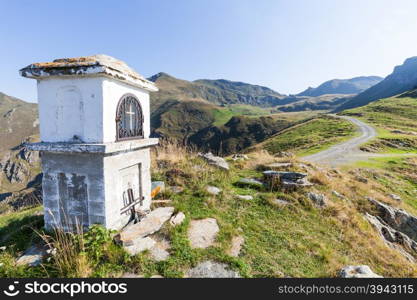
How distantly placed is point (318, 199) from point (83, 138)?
22.3 ft

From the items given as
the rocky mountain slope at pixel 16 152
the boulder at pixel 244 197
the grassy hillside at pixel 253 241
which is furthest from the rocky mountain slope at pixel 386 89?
the rocky mountain slope at pixel 16 152

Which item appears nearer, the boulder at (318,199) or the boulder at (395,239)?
the boulder at (395,239)

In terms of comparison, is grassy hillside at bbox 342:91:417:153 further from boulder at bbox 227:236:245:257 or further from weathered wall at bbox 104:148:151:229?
weathered wall at bbox 104:148:151:229

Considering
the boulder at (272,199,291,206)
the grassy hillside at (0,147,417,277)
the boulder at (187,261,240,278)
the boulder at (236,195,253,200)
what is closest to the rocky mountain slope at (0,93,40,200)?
the grassy hillside at (0,147,417,277)

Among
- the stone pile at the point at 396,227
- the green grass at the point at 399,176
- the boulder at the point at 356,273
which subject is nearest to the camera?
the boulder at the point at 356,273

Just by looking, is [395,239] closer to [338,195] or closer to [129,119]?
[338,195]

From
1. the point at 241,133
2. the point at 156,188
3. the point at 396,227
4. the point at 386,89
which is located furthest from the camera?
the point at 386,89

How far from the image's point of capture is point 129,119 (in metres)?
5.11

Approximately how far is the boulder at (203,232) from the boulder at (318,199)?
3.52m

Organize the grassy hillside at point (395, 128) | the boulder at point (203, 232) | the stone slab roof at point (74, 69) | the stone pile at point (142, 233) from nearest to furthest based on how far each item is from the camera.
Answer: the stone slab roof at point (74, 69), the stone pile at point (142, 233), the boulder at point (203, 232), the grassy hillside at point (395, 128)

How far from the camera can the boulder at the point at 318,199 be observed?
6711 mm

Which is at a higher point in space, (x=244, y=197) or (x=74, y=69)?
(x=74, y=69)

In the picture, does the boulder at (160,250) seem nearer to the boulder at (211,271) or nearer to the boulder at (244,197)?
the boulder at (211,271)

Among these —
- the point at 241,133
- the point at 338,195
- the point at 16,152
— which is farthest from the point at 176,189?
the point at 16,152
